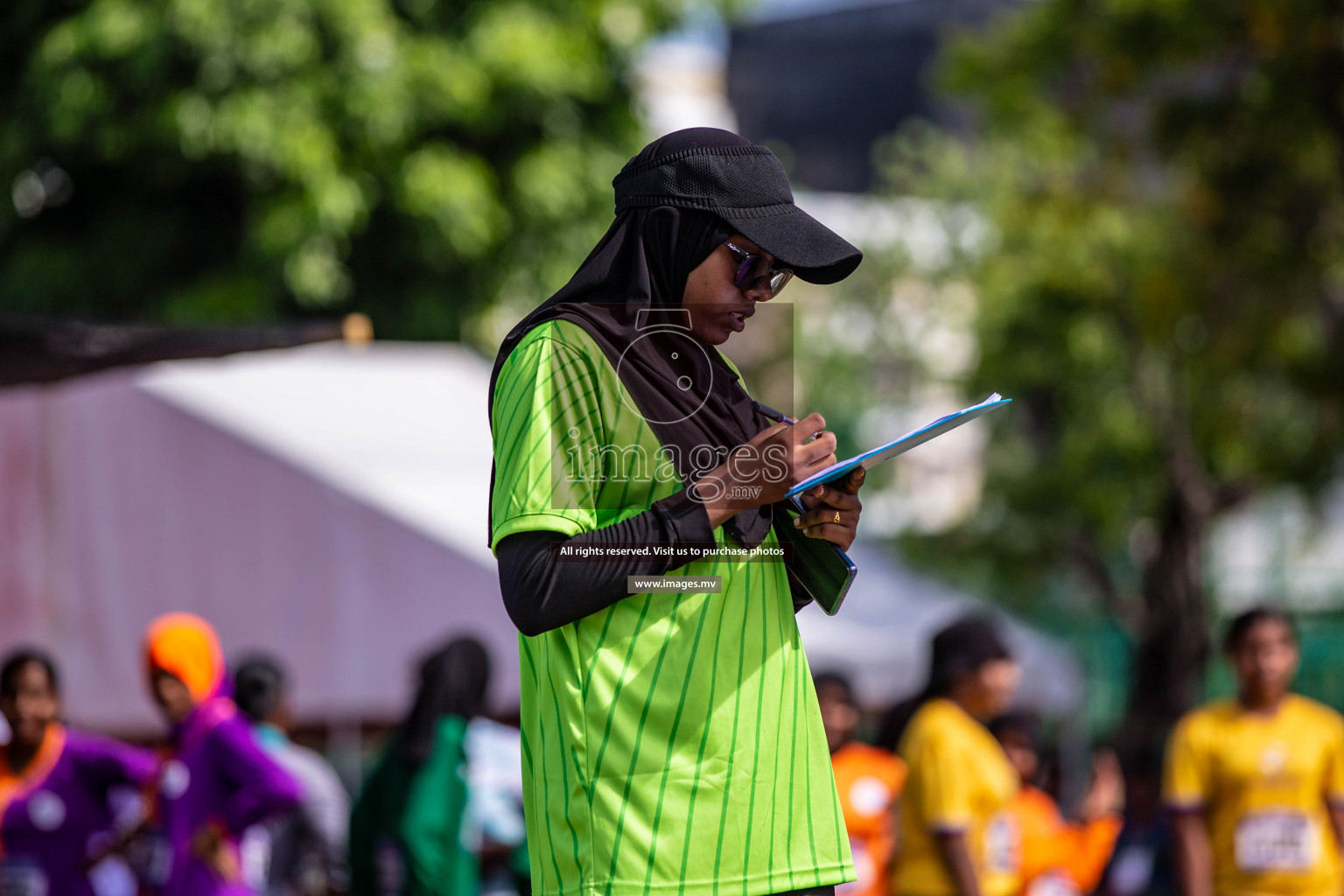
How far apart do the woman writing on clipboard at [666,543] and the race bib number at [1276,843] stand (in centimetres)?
359

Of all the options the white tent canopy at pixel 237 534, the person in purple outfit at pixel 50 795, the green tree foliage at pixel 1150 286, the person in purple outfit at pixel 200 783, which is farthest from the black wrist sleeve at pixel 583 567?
the green tree foliage at pixel 1150 286

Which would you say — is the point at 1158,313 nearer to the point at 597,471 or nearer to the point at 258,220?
the point at 258,220

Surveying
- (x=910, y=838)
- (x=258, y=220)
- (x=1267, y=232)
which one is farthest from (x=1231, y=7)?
(x=910, y=838)

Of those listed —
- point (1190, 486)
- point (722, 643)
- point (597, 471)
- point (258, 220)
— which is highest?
point (258, 220)

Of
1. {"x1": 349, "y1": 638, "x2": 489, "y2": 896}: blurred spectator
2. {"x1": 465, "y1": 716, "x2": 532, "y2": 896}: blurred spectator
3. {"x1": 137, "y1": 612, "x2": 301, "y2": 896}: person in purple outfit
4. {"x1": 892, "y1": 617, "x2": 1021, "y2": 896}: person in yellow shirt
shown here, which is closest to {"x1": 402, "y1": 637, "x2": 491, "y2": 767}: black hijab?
{"x1": 349, "y1": 638, "x2": 489, "y2": 896}: blurred spectator

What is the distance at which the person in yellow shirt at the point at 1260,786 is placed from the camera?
17.3 feet

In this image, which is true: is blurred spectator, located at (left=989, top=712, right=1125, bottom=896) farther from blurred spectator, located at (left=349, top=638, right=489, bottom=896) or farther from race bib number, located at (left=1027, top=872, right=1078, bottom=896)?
blurred spectator, located at (left=349, top=638, right=489, bottom=896)

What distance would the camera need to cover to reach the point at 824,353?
18.8 m

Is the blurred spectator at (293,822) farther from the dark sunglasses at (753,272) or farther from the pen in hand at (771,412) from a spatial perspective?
the dark sunglasses at (753,272)

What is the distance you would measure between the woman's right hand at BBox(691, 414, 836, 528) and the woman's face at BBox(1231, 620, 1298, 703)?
3.82 metres

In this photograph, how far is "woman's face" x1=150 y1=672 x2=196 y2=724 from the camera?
5535 millimetres

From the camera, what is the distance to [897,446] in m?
1.94

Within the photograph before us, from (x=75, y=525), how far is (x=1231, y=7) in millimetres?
7720

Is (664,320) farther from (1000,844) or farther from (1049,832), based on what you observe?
(1049,832)
